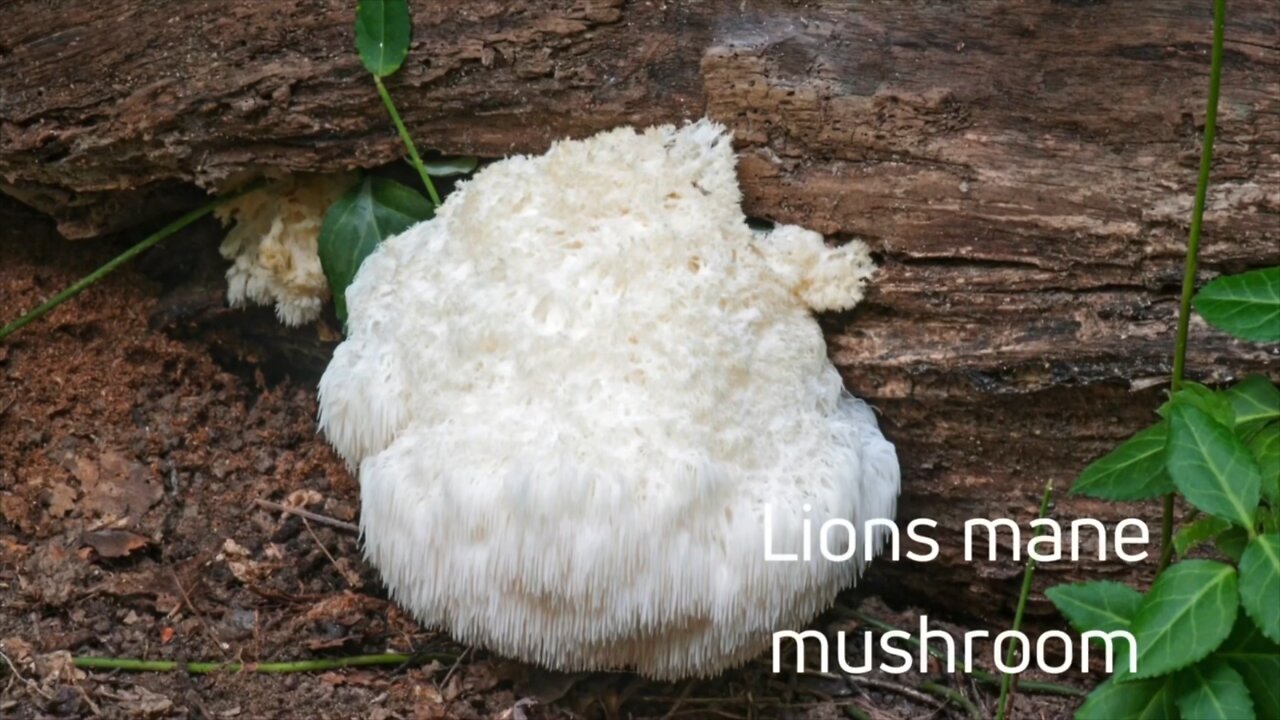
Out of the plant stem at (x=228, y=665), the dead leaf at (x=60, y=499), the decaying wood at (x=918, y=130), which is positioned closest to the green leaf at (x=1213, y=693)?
the decaying wood at (x=918, y=130)

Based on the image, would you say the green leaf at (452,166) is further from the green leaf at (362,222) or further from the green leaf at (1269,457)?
the green leaf at (1269,457)

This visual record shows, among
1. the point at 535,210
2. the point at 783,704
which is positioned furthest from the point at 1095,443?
the point at 535,210

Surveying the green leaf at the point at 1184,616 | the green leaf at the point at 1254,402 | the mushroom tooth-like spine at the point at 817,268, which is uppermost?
the mushroom tooth-like spine at the point at 817,268

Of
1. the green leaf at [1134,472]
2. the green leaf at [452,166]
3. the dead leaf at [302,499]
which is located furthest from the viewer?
the dead leaf at [302,499]

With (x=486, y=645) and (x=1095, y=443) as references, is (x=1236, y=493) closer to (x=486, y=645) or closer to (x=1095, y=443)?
(x=1095, y=443)

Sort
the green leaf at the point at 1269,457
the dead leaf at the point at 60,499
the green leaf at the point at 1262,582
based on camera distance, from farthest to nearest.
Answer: the dead leaf at the point at 60,499 → the green leaf at the point at 1269,457 → the green leaf at the point at 1262,582

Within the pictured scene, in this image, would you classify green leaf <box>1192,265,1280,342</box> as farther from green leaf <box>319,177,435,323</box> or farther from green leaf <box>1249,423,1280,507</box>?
green leaf <box>319,177,435,323</box>

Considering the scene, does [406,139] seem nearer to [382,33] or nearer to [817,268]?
[382,33]

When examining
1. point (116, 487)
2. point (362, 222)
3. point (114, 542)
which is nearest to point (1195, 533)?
point (362, 222)
